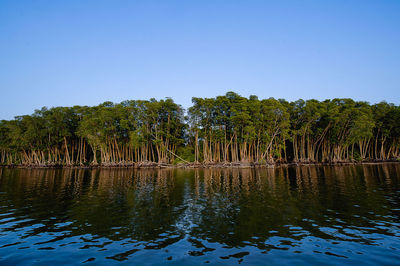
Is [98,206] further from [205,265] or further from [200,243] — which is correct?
[205,265]

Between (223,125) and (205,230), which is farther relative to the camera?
(223,125)

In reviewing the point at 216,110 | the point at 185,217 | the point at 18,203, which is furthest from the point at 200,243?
the point at 216,110

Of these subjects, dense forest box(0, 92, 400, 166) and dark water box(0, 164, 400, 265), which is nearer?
dark water box(0, 164, 400, 265)

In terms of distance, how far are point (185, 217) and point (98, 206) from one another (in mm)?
7154

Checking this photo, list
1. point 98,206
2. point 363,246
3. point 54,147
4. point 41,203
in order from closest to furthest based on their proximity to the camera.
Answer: point 363,246
point 98,206
point 41,203
point 54,147

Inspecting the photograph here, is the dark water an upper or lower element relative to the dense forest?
lower

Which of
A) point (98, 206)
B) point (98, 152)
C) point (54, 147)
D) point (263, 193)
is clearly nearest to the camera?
point (98, 206)

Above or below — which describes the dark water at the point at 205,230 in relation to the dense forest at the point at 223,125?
below

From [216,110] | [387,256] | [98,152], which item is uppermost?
[216,110]

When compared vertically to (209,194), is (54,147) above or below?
above

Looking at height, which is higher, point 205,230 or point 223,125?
point 223,125

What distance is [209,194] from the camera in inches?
782

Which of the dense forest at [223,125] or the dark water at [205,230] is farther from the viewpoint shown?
the dense forest at [223,125]

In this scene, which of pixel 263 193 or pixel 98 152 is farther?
pixel 98 152
